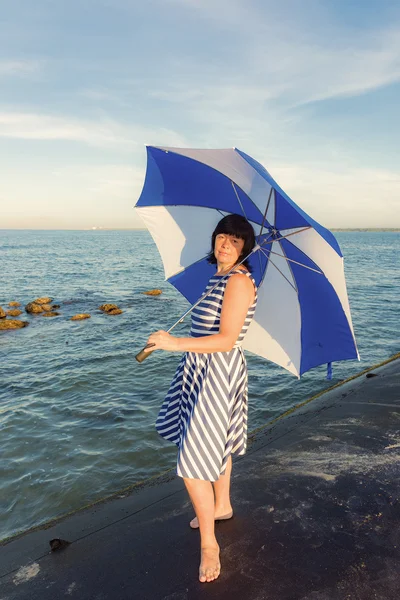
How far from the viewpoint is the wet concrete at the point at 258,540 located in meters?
3.02

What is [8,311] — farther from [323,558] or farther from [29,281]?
[323,558]

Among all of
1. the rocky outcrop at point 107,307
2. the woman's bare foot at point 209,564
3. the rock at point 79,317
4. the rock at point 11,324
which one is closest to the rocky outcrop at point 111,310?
the rocky outcrop at point 107,307

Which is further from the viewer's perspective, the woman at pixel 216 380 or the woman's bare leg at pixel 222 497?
the woman's bare leg at pixel 222 497

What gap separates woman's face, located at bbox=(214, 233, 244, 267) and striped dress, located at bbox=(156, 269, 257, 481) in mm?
134

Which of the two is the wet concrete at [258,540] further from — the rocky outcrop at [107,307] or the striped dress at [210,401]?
the rocky outcrop at [107,307]

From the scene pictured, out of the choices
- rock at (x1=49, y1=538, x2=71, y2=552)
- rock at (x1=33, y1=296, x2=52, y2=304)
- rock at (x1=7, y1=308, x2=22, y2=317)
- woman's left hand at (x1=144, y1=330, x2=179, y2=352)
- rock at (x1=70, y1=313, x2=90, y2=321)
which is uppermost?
woman's left hand at (x1=144, y1=330, x2=179, y2=352)

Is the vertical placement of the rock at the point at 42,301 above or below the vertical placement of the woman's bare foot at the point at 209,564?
below

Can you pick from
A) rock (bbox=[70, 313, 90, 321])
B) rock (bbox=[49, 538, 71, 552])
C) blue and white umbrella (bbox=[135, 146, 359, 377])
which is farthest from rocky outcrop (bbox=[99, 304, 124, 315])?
→ rock (bbox=[49, 538, 71, 552])

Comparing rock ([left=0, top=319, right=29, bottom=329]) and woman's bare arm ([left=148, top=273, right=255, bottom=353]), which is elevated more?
woman's bare arm ([left=148, top=273, right=255, bottom=353])

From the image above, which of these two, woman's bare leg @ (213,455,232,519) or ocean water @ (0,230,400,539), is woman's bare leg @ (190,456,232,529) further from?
ocean water @ (0,230,400,539)

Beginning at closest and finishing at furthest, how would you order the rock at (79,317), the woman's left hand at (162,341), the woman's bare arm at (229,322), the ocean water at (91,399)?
the woman's left hand at (162,341) < the woman's bare arm at (229,322) < the ocean water at (91,399) < the rock at (79,317)

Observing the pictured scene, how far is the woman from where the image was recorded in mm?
2818

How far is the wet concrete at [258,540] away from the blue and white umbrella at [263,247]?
1369mm

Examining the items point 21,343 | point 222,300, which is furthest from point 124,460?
point 21,343
